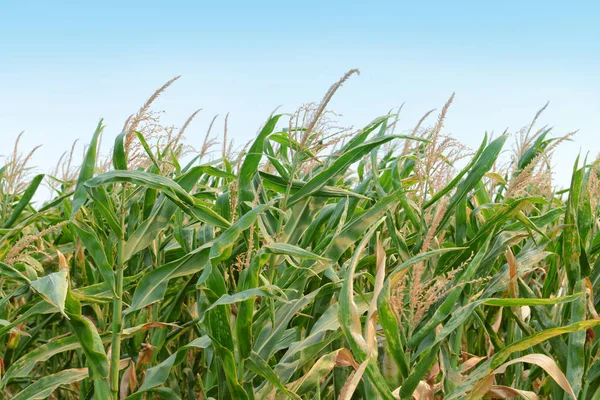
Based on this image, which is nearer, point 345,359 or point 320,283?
point 345,359

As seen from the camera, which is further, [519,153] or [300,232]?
[519,153]

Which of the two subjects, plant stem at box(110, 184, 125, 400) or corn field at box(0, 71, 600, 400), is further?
plant stem at box(110, 184, 125, 400)

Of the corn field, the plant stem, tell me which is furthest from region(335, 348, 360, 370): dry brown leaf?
the plant stem

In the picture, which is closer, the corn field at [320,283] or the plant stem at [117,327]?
the corn field at [320,283]

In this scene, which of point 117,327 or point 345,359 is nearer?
point 345,359

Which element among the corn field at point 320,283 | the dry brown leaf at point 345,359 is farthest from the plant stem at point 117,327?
the dry brown leaf at point 345,359

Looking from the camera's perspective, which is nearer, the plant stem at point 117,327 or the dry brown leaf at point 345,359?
the dry brown leaf at point 345,359

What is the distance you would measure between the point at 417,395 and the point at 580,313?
16.5 inches

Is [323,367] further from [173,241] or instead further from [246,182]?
[173,241]

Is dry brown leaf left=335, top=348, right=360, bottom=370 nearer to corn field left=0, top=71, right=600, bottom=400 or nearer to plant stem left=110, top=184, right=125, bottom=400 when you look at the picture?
corn field left=0, top=71, right=600, bottom=400

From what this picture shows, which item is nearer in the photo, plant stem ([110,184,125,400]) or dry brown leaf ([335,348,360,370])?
dry brown leaf ([335,348,360,370])

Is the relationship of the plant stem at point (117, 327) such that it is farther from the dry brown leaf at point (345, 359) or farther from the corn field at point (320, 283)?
the dry brown leaf at point (345, 359)

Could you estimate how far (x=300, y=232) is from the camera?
1.61 metres

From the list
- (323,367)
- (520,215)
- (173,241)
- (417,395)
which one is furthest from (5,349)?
(520,215)
